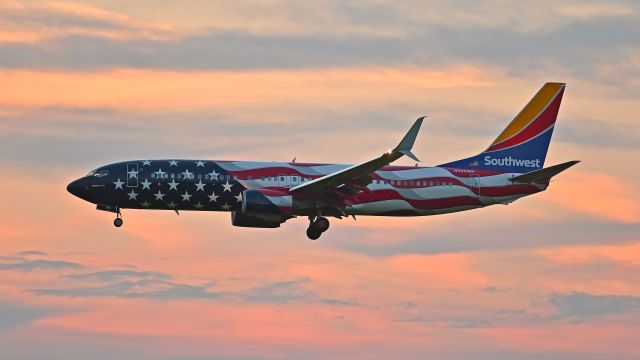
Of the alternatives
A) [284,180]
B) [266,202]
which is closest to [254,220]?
[284,180]

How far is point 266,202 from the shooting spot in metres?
93.6

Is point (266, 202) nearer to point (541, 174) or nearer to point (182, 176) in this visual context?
point (182, 176)

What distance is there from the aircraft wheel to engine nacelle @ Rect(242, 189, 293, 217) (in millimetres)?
2856

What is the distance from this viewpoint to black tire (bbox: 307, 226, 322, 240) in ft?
318

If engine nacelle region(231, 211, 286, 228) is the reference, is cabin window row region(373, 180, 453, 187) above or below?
above

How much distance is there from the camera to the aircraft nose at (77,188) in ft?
313

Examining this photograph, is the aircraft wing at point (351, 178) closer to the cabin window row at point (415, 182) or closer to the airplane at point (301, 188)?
the airplane at point (301, 188)

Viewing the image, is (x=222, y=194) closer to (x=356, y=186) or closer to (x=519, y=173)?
(x=356, y=186)

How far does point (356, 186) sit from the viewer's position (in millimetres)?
93750

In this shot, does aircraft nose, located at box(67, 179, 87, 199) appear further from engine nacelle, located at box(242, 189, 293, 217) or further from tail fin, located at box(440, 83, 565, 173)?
tail fin, located at box(440, 83, 565, 173)

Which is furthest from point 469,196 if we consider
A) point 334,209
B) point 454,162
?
point 334,209

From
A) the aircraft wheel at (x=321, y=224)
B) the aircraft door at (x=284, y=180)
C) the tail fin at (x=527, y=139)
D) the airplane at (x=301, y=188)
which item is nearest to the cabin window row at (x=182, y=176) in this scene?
the airplane at (x=301, y=188)

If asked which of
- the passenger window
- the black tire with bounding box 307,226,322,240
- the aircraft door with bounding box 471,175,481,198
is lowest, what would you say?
the black tire with bounding box 307,226,322,240

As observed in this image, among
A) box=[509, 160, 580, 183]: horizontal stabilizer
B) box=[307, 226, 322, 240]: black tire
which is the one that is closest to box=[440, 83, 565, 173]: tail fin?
box=[509, 160, 580, 183]: horizontal stabilizer
